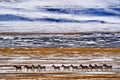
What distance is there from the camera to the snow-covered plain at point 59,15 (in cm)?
3778

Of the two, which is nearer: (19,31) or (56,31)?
(19,31)

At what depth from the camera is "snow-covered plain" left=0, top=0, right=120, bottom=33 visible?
37781 mm

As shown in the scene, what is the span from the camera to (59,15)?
42.0 meters

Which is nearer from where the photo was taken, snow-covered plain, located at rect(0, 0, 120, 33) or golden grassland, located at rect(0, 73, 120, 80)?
golden grassland, located at rect(0, 73, 120, 80)

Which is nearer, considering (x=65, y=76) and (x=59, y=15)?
(x=65, y=76)

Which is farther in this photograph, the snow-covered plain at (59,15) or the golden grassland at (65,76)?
the snow-covered plain at (59,15)

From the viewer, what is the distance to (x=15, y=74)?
1216 cm

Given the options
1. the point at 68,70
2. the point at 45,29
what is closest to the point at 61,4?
the point at 45,29

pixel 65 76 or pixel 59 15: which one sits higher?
pixel 65 76

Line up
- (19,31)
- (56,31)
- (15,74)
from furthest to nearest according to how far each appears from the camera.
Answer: (56,31) → (19,31) → (15,74)

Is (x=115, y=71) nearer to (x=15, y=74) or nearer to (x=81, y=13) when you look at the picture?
(x=15, y=74)

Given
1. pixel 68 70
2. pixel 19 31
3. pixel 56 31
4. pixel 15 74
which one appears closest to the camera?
pixel 15 74

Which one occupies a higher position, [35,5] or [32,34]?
[35,5]

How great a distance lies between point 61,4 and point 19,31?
248 inches
